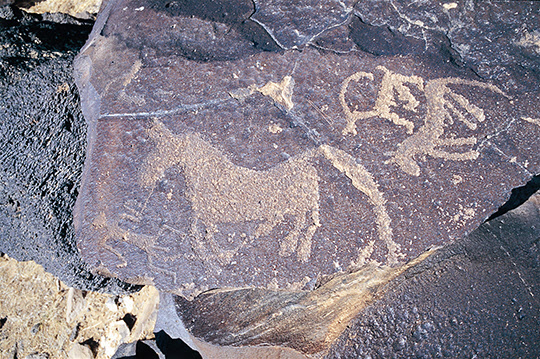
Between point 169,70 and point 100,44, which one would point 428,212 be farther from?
point 100,44

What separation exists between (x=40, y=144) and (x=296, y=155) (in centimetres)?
88

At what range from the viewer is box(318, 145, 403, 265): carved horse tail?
3.25 ft

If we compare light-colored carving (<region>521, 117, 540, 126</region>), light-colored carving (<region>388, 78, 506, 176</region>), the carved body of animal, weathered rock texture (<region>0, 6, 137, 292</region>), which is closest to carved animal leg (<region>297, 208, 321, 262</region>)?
the carved body of animal

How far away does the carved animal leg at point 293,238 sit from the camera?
3.28 feet

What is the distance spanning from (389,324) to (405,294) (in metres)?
0.09

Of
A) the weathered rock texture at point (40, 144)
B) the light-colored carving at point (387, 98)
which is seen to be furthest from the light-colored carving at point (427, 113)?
the weathered rock texture at point (40, 144)

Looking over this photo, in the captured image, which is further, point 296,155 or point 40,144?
point 40,144

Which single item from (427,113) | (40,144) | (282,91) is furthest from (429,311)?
(40,144)

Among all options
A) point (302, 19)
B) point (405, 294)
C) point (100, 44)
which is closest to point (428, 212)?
point (405, 294)

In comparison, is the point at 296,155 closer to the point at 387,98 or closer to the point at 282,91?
the point at 282,91

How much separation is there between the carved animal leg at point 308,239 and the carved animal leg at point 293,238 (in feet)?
0.06

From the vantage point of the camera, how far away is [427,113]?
3.46 ft

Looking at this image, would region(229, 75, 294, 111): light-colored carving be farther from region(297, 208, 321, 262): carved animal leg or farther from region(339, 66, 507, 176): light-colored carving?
region(297, 208, 321, 262): carved animal leg

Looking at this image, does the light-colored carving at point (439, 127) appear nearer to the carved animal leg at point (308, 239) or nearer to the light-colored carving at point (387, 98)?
the light-colored carving at point (387, 98)
